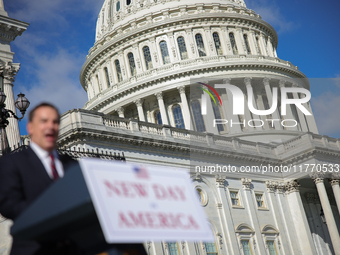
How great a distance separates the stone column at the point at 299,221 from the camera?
1437 inches

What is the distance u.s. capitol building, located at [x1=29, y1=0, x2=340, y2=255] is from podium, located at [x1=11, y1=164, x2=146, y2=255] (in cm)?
2348

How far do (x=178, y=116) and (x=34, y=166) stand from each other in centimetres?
5499

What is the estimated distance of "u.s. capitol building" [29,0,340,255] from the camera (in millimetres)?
30281

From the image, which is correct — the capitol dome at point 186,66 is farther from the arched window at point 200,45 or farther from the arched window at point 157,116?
the arched window at point 200,45

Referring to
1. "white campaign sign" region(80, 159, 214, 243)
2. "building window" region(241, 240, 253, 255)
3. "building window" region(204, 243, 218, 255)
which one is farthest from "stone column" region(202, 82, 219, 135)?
"white campaign sign" region(80, 159, 214, 243)

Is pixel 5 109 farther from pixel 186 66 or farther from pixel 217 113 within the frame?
pixel 186 66

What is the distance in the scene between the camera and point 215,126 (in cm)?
5444

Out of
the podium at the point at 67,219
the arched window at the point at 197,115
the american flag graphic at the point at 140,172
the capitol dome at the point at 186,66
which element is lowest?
the podium at the point at 67,219

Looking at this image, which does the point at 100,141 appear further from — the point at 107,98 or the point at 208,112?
the point at 107,98

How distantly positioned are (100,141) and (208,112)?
29.2 meters

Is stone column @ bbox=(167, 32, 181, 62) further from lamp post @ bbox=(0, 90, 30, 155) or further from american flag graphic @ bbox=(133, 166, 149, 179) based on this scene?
american flag graphic @ bbox=(133, 166, 149, 179)

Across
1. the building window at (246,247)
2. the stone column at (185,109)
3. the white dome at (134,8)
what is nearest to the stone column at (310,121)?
the stone column at (185,109)

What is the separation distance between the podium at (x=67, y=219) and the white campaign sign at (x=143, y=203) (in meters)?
0.09

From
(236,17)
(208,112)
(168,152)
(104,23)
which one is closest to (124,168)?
(168,152)
